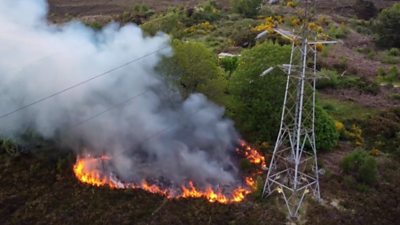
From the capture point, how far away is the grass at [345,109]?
3438cm

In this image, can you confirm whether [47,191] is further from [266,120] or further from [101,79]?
[266,120]

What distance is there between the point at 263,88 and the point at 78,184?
468 inches

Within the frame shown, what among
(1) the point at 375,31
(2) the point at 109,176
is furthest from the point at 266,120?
(1) the point at 375,31

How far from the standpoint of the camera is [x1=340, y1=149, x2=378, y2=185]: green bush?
25.4 meters

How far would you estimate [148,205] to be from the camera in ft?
76.2

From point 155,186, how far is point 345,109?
17.6 metres

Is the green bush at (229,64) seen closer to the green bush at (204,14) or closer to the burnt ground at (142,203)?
the burnt ground at (142,203)

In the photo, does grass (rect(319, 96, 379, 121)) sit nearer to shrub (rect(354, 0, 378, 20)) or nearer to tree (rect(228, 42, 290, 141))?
tree (rect(228, 42, 290, 141))

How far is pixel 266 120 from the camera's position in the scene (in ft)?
93.0

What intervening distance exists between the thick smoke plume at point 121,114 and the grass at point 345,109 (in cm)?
1039

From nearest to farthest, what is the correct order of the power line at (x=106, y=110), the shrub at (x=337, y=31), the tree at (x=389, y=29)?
the power line at (x=106, y=110) < the tree at (x=389, y=29) < the shrub at (x=337, y=31)

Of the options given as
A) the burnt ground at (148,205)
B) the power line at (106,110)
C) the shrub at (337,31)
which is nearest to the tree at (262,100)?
the burnt ground at (148,205)

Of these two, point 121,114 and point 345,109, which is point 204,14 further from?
point 121,114

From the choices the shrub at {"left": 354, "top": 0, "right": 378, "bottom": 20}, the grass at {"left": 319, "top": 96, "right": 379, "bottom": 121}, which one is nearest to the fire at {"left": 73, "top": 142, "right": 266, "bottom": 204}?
the grass at {"left": 319, "top": 96, "right": 379, "bottom": 121}
